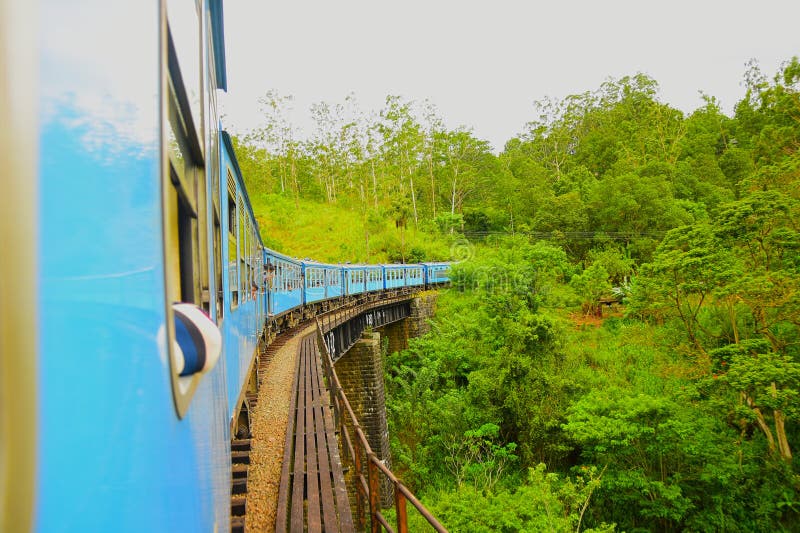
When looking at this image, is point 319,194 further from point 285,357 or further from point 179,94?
point 179,94

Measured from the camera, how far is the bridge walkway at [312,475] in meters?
3.97

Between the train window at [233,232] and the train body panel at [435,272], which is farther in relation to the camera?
the train body panel at [435,272]

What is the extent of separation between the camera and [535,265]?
84.8 ft

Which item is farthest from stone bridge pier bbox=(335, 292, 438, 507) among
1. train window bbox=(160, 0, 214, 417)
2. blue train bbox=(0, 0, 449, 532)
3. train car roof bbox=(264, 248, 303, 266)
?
blue train bbox=(0, 0, 449, 532)

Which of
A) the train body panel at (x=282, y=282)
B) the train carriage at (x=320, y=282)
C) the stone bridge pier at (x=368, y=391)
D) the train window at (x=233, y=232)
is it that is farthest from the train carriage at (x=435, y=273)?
the train window at (x=233, y=232)

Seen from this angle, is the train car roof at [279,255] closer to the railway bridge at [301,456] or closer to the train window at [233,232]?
the railway bridge at [301,456]

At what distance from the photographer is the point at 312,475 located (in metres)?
4.89

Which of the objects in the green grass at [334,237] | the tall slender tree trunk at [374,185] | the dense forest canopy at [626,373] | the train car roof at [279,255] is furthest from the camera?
the tall slender tree trunk at [374,185]

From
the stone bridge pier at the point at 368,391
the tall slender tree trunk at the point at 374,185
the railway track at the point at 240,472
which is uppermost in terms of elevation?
the tall slender tree trunk at the point at 374,185

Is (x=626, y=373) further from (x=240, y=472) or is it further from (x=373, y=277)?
(x=240, y=472)

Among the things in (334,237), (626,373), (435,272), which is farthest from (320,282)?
(334,237)

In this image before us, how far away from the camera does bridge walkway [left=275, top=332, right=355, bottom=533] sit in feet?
13.0

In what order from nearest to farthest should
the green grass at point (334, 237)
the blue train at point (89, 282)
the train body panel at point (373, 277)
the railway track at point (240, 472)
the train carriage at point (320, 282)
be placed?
1. the blue train at point (89, 282)
2. the railway track at point (240, 472)
3. the train carriage at point (320, 282)
4. the train body panel at point (373, 277)
5. the green grass at point (334, 237)

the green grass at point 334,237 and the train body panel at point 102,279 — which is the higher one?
the green grass at point 334,237
